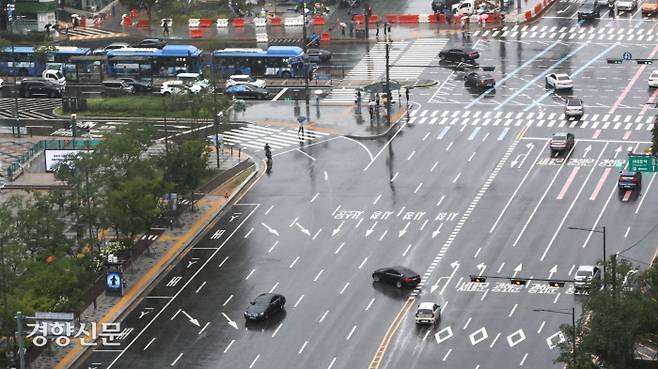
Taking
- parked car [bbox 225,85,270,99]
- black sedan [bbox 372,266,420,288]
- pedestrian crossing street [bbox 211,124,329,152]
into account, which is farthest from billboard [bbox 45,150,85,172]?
black sedan [bbox 372,266,420,288]

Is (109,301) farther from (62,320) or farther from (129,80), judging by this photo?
(129,80)

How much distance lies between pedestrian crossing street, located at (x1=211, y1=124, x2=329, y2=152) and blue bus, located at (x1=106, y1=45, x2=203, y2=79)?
23.6 metres

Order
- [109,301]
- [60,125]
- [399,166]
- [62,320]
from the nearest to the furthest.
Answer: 1. [62,320]
2. [109,301]
3. [399,166]
4. [60,125]

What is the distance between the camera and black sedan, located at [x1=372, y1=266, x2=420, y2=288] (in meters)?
132

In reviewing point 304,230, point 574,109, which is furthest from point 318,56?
point 304,230

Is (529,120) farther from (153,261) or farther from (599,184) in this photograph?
(153,261)

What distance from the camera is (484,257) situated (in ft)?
447

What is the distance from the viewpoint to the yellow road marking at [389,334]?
119 metres

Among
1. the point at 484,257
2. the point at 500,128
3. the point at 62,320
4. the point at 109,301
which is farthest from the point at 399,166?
the point at 62,320

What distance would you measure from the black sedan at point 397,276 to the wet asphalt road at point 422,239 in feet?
2.53

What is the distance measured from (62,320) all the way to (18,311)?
3028 mm

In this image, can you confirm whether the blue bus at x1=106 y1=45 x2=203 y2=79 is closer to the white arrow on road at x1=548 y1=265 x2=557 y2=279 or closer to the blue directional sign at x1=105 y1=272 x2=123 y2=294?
the blue directional sign at x1=105 y1=272 x2=123 y2=294

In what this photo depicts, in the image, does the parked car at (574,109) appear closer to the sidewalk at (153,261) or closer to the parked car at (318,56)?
the sidewalk at (153,261)

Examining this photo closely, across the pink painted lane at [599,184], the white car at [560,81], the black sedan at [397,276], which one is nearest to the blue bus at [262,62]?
the white car at [560,81]
